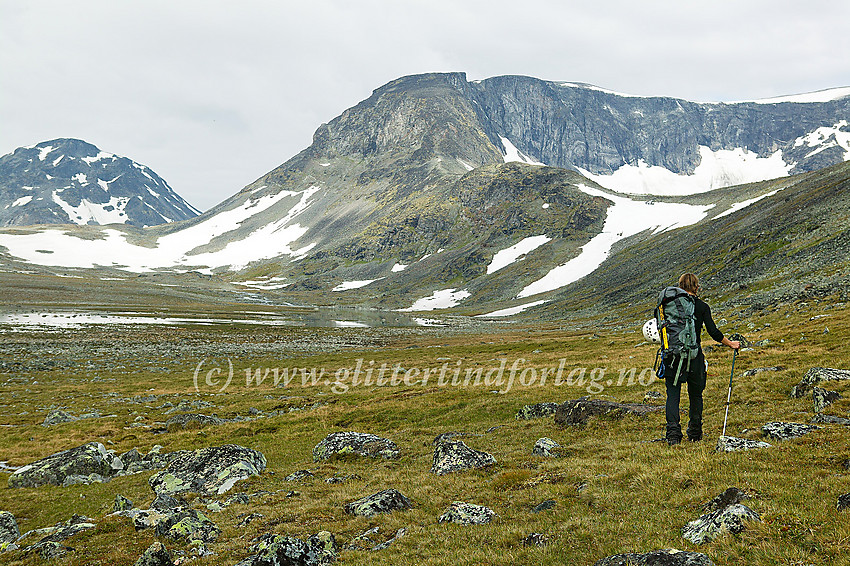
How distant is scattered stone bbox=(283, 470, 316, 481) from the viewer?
57.0ft

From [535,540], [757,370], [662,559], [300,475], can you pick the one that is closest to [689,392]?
[535,540]

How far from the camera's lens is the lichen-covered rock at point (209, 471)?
55.3 feet

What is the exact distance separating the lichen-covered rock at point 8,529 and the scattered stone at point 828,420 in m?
24.0

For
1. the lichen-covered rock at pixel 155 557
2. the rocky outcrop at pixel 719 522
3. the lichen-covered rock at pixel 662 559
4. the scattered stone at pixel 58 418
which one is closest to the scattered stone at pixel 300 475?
the lichen-covered rock at pixel 155 557

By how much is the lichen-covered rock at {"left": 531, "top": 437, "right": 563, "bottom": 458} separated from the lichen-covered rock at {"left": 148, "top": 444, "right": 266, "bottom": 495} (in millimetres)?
11437

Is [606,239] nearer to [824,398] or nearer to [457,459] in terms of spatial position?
[824,398]

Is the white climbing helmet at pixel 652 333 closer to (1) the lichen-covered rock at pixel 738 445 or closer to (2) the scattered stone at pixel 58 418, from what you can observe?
(1) the lichen-covered rock at pixel 738 445

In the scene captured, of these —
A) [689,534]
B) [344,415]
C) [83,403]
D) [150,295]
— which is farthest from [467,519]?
[150,295]

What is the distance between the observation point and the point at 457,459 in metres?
15.3

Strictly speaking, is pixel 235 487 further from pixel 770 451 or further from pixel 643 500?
pixel 770 451

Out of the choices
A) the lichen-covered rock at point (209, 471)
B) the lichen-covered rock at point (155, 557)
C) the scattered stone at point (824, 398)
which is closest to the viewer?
the lichen-covered rock at point (155, 557)

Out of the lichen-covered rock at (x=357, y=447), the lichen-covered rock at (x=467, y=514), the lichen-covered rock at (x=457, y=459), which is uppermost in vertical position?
the lichen-covered rock at (x=467, y=514)

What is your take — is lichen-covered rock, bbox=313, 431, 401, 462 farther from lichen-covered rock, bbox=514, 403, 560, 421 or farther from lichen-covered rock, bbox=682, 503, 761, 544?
lichen-covered rock, bbox=682, 503, 761, 544

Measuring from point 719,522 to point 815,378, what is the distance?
1373cm
